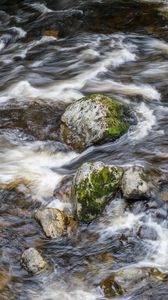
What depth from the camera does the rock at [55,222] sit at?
21.3 feet

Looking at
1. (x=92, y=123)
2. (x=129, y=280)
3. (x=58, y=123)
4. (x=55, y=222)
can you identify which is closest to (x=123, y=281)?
(x=129, y=280)

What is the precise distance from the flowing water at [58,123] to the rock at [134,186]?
12cm

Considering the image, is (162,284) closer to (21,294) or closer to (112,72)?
(21,294)

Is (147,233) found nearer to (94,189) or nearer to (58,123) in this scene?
(94,189)

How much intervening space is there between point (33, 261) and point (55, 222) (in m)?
0.76

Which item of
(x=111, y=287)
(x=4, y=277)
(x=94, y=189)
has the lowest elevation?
(x=4, y=277)

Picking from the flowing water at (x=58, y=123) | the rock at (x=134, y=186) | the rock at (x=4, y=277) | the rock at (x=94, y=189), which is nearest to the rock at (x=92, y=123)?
the flowing water at (x=58, y=123)

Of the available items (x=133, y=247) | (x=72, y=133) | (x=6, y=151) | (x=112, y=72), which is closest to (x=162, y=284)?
(x=133, y=247)

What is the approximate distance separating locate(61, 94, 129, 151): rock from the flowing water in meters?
0.16

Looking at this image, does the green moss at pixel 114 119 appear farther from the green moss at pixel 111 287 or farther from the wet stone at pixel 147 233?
the green moss at pixel 111 287

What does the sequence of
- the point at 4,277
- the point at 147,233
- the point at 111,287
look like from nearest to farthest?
the point at 111,287, the point at 4,277, the point at 147,233

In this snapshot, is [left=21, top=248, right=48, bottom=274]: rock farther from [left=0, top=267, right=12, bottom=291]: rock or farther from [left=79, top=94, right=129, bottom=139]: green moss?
[left=79, top=94, right=129, bottom=139]: green moss

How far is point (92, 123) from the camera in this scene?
809 centimetres

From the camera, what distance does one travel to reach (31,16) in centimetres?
1471
